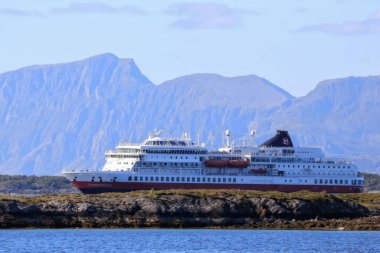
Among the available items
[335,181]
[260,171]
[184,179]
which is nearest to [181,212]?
[184,179]

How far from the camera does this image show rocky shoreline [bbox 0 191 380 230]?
277 ft

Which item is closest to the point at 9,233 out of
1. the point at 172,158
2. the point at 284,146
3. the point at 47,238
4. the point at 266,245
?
the point at 47,238

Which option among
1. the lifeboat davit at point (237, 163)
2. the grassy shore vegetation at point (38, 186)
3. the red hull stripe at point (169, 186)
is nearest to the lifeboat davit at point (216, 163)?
the lifeboat davit at point (237, 163)

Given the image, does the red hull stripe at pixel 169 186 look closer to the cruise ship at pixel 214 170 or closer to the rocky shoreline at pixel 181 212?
the cruise ship at pixel 214 170

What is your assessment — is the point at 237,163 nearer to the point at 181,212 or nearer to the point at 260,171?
the point at 260,171

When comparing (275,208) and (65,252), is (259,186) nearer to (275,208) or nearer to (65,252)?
(275,208)

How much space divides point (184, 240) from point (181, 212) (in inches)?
477

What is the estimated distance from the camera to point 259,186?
424ft

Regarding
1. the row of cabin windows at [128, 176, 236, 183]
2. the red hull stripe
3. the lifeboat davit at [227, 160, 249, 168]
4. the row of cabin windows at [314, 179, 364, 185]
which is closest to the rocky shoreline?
→ the red hull stripe

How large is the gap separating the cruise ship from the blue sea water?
1667 inches

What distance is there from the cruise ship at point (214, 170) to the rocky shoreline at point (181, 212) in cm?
3340

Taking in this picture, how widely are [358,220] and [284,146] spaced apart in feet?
150

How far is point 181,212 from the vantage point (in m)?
87.3

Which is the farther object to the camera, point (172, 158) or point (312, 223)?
point (172, 158)
